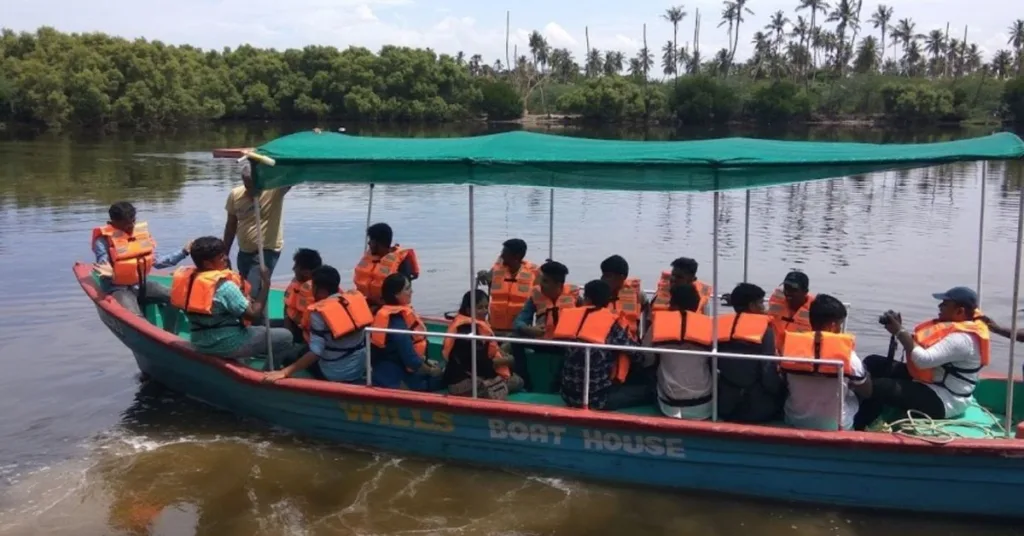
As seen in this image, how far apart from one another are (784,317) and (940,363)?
3.80ft

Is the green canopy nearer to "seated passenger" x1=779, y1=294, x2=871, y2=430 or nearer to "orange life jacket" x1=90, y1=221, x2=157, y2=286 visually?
"seated passenger" x1=779, y1=294, x2=871, y2=430

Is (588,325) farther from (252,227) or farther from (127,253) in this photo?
(127,253)

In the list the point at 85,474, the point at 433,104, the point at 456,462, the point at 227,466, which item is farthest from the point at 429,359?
the point at 433,104

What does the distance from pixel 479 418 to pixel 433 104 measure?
201ft

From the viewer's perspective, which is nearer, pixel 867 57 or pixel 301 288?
pixel 301 288

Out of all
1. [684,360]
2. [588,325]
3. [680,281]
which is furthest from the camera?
[680,281]

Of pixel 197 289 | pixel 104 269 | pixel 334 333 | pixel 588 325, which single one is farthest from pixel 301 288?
pixel 588 325

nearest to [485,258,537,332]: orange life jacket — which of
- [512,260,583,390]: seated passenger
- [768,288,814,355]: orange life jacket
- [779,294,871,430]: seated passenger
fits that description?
[512,260,583,390]: seated passenger

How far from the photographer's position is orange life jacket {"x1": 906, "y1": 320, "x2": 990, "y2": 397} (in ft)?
17.5

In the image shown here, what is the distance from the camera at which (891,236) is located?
55.4 ft

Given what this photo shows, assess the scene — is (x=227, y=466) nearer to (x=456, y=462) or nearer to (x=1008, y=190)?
(x=456, y=462)

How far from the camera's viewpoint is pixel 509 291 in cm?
720

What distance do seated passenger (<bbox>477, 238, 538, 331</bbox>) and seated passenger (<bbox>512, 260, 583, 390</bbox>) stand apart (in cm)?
19

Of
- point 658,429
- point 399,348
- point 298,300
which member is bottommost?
point 658,429
